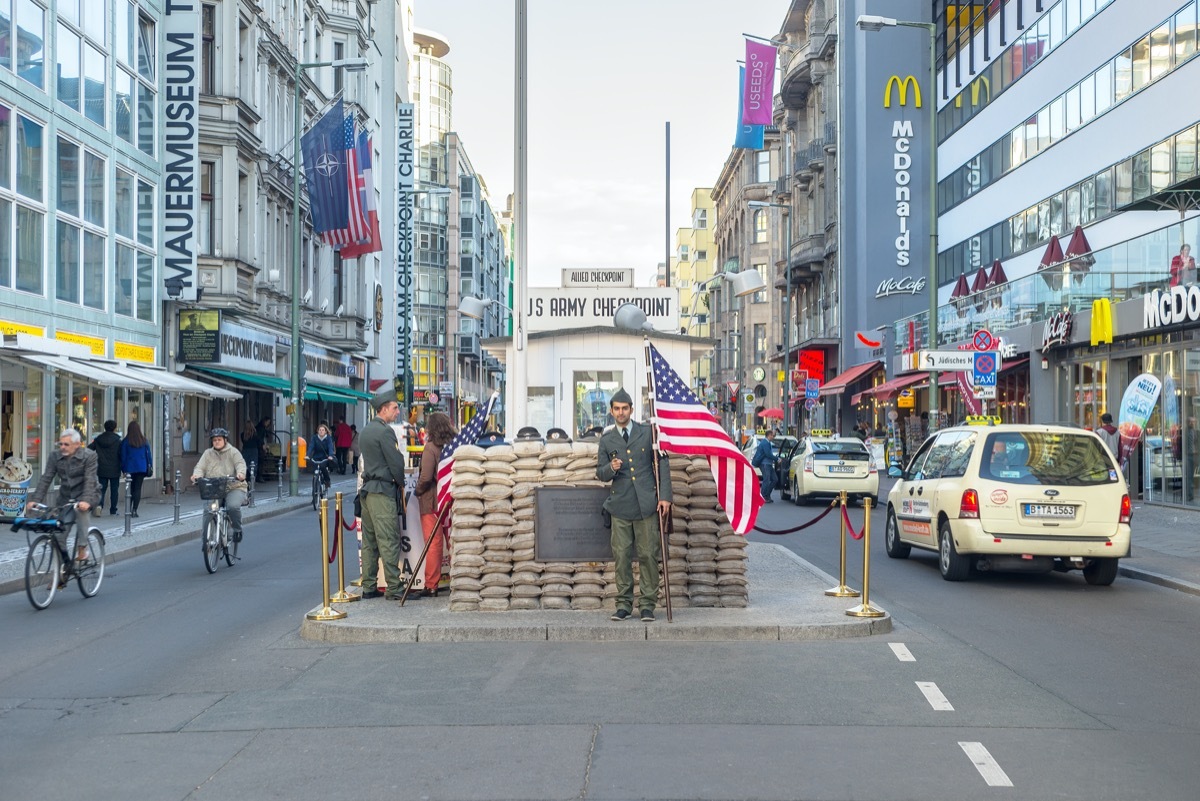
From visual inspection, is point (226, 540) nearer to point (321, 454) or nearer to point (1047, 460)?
point (1047, 460)

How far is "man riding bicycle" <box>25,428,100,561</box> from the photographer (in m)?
13.4

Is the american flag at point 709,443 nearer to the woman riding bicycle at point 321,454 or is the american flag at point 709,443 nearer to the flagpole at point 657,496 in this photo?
the flagpole at point 657,496

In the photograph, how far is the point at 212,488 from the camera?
16.5m

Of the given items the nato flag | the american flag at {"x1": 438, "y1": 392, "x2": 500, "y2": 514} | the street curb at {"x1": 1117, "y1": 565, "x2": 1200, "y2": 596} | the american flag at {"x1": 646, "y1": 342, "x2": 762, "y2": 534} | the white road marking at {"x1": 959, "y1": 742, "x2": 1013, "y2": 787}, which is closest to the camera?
the white road marking at {"x1": 959, "y1": 742, "x2": 1013, "y2": 787}

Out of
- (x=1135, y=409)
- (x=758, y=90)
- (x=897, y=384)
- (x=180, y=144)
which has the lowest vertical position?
(x=1135, y=409)

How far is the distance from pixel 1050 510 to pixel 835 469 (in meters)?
14.3

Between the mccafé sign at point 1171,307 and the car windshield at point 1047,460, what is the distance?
30.0 ft

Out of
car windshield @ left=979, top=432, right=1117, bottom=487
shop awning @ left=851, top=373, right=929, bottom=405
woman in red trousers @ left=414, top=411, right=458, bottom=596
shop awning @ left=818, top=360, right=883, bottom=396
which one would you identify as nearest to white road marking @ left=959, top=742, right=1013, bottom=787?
woman in red trousers @ left=414, top=411, right=458, bottom=596

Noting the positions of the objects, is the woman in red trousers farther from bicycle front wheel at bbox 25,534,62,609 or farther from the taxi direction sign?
the taxi direction sign

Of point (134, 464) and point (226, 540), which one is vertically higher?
point (134, 464)

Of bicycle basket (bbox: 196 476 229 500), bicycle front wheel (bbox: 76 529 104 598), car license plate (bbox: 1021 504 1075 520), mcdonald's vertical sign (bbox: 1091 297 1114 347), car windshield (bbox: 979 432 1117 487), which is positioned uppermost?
mcdonald's vertical sign (bbox: 1091 297 1114 347)

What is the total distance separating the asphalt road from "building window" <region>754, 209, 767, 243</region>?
76.8 meters

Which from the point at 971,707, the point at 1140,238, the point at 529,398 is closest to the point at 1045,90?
the point at 1140,238

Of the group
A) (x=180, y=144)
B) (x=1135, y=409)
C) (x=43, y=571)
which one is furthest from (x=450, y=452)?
(x=180, y=144)
